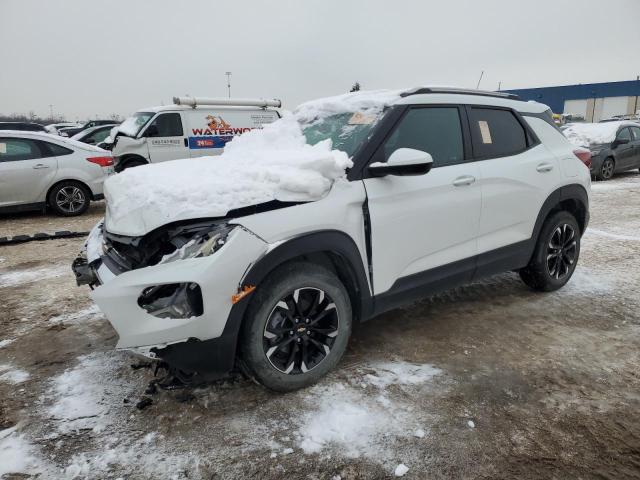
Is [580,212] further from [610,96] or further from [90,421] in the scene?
[610,96]

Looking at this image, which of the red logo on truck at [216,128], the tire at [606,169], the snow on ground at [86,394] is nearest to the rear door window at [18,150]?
the red logo on truck at [216,128]

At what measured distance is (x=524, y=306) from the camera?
4.04 metres

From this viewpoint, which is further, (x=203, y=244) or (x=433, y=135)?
(x=433, y=135)

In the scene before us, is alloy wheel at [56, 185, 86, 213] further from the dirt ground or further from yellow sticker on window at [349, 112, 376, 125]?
yellow sticker on window at [349, 112, 376, 125]

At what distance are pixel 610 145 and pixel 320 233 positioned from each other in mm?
12406

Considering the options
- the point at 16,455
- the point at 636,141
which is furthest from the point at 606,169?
the point at 16,455

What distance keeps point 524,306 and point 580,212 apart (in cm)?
114

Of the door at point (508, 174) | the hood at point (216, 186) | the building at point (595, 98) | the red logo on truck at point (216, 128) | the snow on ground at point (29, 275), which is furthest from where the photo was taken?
→ the building at point (595, 98)

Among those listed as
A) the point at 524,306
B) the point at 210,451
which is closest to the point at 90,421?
the point at 210,451

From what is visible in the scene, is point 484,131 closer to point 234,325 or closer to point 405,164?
point 405,164

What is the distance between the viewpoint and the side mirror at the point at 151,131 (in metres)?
11.1

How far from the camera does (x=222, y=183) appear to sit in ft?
8.54

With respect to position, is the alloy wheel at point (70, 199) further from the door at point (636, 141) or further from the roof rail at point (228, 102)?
the door at point (636, 141)

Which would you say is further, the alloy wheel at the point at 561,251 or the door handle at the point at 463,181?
the alloy wheel at the point at 561,251
